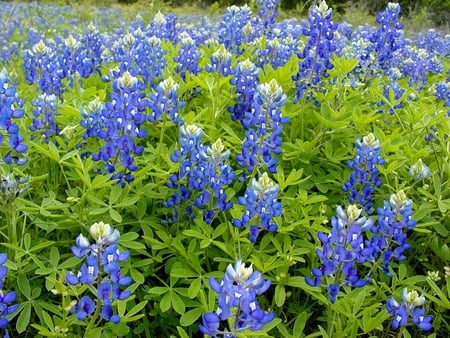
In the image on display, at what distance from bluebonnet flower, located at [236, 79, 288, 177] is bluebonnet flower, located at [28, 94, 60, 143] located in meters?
0.95

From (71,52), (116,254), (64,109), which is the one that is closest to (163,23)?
(71,52)

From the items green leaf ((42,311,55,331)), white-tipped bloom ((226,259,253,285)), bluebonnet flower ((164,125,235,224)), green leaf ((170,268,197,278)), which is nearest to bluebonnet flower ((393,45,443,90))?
bluebonnet flower ((164,125,235,224))

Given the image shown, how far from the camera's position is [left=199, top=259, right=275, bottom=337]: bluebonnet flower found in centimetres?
142

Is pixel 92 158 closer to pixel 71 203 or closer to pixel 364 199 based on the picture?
pixel 71 203

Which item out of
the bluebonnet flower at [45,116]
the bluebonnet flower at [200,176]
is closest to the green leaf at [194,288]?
the bluebonnet flower at [200,176]

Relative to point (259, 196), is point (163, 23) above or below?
above

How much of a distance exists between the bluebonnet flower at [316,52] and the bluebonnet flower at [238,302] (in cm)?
167

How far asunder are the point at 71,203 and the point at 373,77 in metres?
2.19

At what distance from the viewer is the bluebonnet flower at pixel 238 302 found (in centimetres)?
142

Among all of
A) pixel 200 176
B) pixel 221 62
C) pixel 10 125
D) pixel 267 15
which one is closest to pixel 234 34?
pixel 267 15

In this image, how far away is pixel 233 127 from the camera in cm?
302

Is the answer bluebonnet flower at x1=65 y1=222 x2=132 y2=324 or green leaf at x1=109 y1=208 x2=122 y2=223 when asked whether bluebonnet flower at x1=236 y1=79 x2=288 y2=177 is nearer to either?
green leaf at x1=109 y1=208 x2=122 y2=223

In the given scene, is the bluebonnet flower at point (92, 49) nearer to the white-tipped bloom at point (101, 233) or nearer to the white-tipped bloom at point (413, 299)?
the white-tipped bloom at point (101, 233)

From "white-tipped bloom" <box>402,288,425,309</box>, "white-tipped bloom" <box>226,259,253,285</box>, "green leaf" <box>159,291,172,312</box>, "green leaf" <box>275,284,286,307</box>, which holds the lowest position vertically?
"green leaf" <box>159,291,172,312</box>
